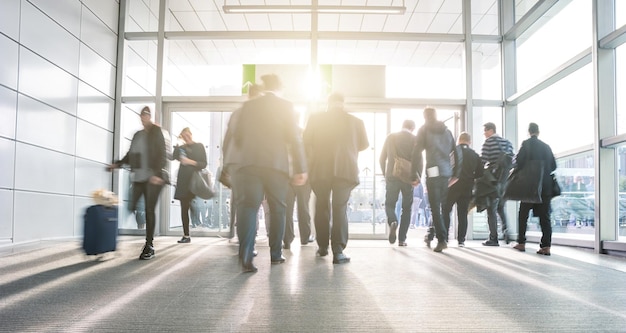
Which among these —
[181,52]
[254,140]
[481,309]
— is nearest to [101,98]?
[181,52]

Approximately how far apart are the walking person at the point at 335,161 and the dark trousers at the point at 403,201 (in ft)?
5.78

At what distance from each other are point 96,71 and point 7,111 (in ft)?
7.60

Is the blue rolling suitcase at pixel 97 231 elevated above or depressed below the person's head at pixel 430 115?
below

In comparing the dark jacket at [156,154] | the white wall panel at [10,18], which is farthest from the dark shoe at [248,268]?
the white wall panel at [10,18]

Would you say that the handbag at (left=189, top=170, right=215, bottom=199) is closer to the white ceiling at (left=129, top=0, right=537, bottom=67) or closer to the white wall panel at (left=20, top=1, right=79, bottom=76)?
the white wall panel at (left=20, top=1, right=79, bottom=76)

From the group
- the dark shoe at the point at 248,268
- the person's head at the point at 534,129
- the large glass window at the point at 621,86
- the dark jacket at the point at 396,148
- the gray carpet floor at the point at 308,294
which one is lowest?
the gray carpet floor at the point at 308,294

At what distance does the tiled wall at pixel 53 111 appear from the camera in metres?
5.14

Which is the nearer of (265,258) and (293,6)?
(265,258)

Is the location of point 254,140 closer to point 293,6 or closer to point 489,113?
point 293,6

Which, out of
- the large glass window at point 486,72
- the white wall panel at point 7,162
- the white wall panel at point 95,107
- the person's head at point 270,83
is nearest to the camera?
the person's head at point 270,83

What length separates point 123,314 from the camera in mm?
2322

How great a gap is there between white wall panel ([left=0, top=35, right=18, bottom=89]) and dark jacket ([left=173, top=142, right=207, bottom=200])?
195cm

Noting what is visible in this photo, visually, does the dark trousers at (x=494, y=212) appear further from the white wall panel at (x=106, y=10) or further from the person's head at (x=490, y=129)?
the white wall panel at (x=106, y=10)

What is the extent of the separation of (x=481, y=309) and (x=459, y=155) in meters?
3.28
